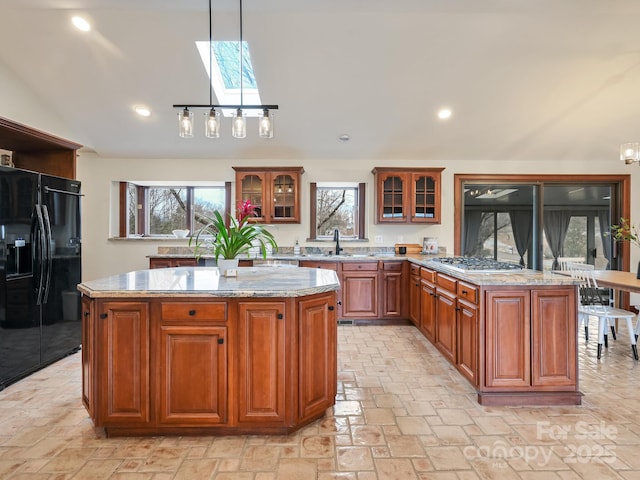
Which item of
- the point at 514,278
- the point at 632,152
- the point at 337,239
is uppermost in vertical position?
the point at 632,152

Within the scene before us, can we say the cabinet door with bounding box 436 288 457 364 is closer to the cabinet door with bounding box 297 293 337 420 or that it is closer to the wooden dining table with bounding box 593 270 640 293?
the cabinet door with bounding box 297 293 337 420

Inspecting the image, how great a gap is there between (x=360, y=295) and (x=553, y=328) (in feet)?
7.58

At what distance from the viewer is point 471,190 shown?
5180 millimetres

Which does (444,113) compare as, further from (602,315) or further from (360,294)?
(602,315)

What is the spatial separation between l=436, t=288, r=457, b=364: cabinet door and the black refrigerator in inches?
135

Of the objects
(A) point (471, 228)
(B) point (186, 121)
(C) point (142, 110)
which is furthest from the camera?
(A) point (471, 228)

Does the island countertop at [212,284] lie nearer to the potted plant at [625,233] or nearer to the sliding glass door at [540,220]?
the potted plant at [625,233]

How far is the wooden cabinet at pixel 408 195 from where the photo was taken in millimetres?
4719

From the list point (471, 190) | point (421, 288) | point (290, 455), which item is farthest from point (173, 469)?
point (471, 190)

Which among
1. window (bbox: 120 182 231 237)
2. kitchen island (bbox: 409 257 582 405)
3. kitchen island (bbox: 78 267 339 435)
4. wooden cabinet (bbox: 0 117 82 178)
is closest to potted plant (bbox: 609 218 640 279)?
kitchen island (bbox: 409 257 582 405)

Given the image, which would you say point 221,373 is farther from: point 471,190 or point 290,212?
point 471,190

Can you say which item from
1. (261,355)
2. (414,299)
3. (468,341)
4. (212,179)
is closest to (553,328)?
(468,341)

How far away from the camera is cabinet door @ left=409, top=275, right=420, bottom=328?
12.8ft

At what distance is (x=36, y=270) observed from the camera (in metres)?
2.83
